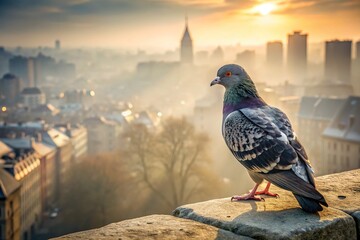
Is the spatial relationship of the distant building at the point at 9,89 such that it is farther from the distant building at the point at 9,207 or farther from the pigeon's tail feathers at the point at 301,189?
the pigeon's tail feathers at the point at 301,189

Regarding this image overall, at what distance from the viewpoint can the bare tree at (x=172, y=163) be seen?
107ft

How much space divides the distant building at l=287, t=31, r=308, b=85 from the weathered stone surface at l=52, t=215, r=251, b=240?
116 m

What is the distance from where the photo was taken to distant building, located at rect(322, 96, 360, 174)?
128ft

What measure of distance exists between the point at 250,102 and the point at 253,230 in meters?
1.43

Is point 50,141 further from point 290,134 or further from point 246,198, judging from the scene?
point 290,134

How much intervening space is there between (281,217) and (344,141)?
37.8 metres

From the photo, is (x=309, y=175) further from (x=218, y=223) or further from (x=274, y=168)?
(x=218, y=223)

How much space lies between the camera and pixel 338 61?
342 ft

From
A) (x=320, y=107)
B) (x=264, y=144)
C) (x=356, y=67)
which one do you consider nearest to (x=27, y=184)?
(x=320, y=107)

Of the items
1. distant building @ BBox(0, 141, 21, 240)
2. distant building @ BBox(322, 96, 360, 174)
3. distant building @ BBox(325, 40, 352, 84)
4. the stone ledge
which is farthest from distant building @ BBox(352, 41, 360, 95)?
the stone ledge

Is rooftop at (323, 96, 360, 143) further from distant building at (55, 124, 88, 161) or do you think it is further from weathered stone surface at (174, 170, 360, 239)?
weathered stone surface at (174, 170, 360, 239)

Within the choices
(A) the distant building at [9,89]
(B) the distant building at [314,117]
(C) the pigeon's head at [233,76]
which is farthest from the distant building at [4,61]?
(C) the pigeon's head at [233,76]

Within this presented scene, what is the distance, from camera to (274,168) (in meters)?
3.83

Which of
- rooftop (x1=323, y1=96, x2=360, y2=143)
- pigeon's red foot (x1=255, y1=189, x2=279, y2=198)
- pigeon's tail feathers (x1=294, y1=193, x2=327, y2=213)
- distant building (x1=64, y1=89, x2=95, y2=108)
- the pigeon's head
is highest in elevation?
the pigeon's head
